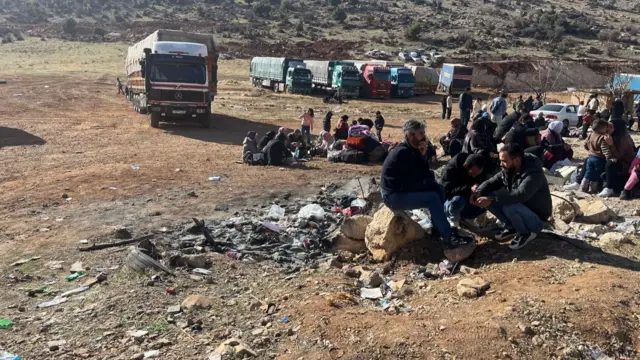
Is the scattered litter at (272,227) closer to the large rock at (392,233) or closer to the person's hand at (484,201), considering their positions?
the large rock at (392,233)

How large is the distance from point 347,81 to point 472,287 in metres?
31.5

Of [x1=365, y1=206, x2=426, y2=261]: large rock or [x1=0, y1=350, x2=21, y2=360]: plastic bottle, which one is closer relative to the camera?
[x1=0, y1=350, x2=21, y2=360]: plastic bottle

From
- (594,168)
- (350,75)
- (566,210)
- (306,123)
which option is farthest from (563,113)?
(350,75)

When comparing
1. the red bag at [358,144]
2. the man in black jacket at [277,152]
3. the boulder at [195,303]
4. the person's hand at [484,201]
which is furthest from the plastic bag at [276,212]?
the red bag at [358,144]

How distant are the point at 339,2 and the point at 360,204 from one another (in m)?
83.6

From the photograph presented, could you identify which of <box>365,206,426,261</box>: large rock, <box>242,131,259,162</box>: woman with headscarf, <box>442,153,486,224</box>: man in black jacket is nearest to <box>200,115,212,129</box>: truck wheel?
<box>242,131,259,162</box>: woman with headscarf

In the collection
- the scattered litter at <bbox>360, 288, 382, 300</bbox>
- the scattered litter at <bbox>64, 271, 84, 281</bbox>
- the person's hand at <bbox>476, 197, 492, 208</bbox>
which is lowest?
the scattered litter at <bbox>64, 271, 84, 281</bbox>

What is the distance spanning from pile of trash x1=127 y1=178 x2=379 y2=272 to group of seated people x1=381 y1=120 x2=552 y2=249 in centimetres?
154

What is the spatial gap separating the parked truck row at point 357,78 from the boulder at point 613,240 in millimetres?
29548

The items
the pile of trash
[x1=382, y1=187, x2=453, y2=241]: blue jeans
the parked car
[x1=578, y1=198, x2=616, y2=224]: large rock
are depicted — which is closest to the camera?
[x1=382, y1=187, x2=453, y2=241]: blue jeans

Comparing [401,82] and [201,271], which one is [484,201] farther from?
[401,82]

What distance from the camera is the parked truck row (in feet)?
119

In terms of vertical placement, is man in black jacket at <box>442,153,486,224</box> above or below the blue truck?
below

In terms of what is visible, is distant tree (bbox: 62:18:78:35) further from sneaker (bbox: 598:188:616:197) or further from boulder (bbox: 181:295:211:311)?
boulder (bbox: 181:295:211:311)
